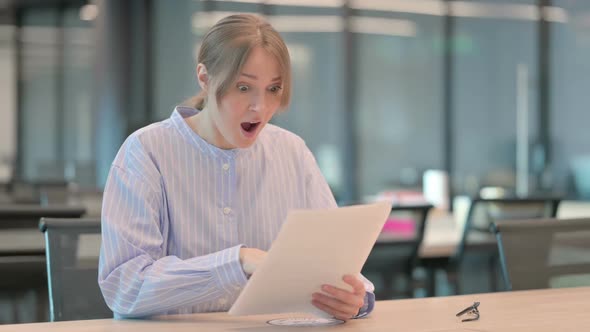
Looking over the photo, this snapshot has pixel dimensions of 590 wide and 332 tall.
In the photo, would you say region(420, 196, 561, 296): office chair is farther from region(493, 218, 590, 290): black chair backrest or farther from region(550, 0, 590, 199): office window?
region(550, 0, 590, 199): office window

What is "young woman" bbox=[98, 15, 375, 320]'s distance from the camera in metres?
1.72

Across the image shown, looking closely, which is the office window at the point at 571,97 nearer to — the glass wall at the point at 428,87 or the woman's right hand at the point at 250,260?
the glass wall at the point at 428,87

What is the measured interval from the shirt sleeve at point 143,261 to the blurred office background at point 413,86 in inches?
278

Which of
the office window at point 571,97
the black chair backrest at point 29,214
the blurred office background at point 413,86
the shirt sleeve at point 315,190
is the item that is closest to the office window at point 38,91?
the blurred office background at point 413,86

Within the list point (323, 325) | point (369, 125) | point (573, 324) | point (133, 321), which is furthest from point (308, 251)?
point (369, 125)

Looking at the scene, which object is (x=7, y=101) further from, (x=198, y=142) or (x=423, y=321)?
(x=423, y=321)

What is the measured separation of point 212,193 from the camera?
6.34 ft

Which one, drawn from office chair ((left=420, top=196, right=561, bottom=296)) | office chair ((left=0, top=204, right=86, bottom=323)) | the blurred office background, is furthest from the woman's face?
the blurred office background

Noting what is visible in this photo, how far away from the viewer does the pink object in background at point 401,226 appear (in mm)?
4027

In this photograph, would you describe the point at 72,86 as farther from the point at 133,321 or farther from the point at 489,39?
the point at 133,321

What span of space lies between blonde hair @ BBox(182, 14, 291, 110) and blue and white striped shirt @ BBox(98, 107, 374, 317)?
0.59ft

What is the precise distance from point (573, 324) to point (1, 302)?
2.29 metres

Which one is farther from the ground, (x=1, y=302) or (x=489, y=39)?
(x=489, y=39)

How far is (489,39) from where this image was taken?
30.1 ft
